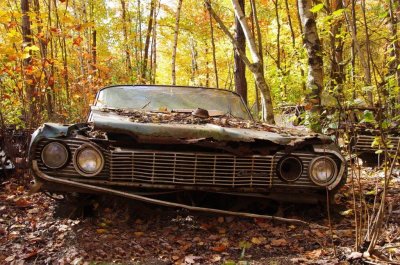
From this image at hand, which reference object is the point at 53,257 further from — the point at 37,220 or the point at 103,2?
the point at 103,2

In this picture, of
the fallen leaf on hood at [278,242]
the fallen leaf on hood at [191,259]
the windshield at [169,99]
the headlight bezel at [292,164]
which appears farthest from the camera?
the windshield at [169,99]

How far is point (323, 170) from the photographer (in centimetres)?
320

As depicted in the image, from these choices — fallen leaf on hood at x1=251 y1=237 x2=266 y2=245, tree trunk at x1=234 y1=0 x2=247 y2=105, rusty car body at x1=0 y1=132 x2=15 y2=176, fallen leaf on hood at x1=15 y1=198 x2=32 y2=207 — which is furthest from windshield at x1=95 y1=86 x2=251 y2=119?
tree trunk at x1=234 y1=0 x2=247 y2=105

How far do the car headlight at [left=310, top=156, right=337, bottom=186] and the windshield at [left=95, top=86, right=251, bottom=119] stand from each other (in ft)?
4.82

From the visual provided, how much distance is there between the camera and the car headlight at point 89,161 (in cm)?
295

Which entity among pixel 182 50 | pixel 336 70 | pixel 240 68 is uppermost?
pixel 182 50

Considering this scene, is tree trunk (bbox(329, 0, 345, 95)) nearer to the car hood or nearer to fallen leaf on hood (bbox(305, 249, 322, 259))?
the car hood

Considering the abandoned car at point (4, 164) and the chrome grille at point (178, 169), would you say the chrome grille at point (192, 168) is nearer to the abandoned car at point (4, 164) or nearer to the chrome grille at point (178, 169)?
the chrome grille at point (178, 169)

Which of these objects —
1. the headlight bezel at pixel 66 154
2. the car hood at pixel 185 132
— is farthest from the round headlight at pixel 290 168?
the headlight bezel at pixel 66 154

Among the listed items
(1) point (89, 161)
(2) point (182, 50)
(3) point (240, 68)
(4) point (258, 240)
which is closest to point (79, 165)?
(1) point (89, 161)

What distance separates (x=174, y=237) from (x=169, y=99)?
1.93 m

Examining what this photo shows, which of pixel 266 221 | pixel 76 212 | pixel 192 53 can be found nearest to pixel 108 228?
pixel 76 212

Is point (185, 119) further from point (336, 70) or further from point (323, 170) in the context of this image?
point (336, 70)

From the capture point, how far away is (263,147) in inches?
123
